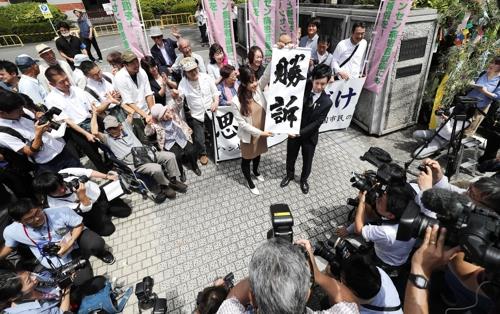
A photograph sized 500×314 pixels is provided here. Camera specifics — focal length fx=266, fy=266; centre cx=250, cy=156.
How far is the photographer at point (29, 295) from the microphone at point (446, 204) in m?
3.39

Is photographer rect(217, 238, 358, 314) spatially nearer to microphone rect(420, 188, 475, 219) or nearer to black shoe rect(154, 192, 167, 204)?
microphone rect(420, 188, 475, 219)

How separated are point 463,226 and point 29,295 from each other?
3.53 m

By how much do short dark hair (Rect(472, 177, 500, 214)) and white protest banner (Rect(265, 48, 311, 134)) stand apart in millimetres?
2277

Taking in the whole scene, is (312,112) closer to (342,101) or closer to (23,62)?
(342,101)

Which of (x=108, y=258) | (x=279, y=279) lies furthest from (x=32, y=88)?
(x=279, y=279)

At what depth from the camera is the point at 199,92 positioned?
16.0 feet

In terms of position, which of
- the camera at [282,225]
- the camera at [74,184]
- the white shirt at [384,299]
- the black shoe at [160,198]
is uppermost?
the camera at [282,225]

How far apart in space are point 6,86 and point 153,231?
394cm

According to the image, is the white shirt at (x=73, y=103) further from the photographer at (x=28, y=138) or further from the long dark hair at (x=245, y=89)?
the long dark hair at (x=245, y=89)

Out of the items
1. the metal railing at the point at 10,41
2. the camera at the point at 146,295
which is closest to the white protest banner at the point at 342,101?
the camera at the point at 146,295

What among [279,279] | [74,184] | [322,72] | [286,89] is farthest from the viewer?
[286,89]

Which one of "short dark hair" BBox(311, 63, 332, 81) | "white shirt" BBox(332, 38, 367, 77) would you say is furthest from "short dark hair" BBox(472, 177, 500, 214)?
"white shirt" BBox(332, 38, 367, 77)

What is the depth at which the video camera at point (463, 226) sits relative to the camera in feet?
4.62

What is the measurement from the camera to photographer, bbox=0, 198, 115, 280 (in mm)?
2879
